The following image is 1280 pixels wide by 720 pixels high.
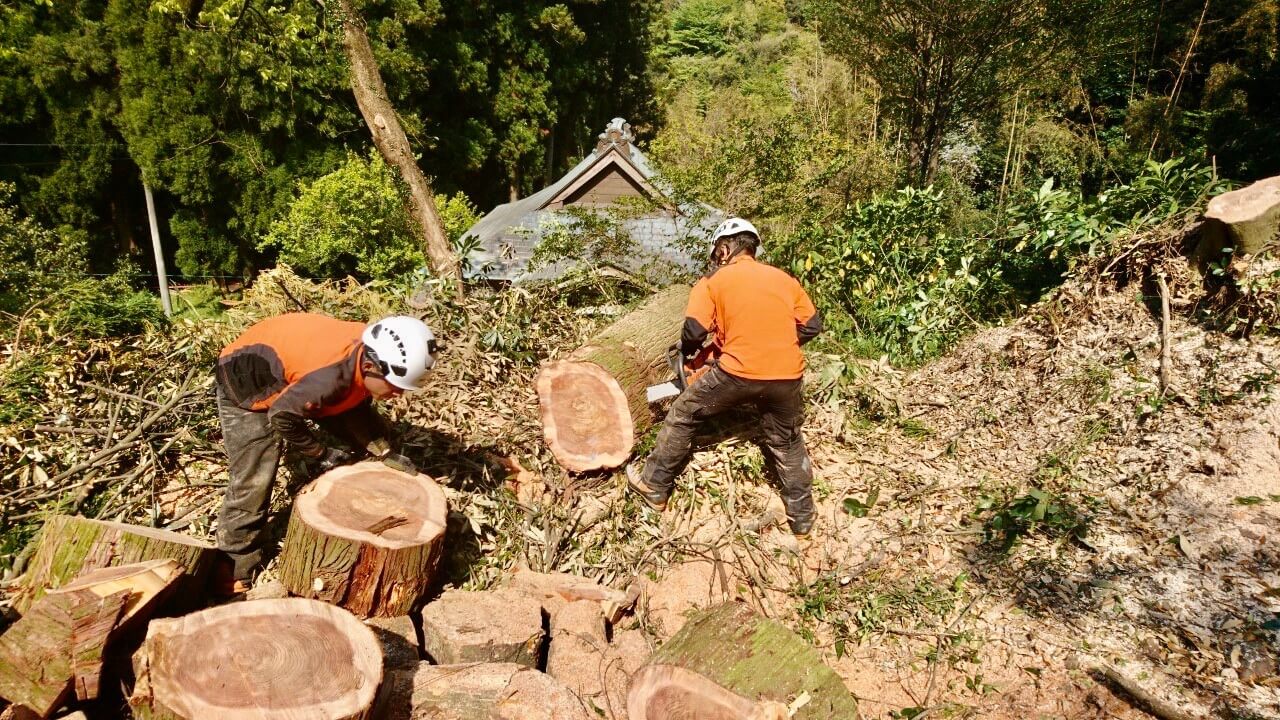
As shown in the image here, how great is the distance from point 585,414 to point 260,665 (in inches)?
93.4

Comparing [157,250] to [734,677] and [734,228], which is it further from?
[734,677]

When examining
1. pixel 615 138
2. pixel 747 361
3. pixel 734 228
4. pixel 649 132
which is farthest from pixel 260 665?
pixel 649 132

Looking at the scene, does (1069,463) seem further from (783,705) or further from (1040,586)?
(783,705)

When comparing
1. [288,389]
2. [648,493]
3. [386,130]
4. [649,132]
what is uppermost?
[386,130]

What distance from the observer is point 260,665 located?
2.18m

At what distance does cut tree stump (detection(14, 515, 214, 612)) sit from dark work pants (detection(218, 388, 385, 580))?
0.46 metres

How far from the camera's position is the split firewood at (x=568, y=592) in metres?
3.44

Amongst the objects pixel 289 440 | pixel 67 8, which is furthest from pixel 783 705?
pixel 67 8

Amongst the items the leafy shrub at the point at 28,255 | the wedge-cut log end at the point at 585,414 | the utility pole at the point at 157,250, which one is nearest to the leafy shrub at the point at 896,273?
the wedge-cut log end at the point at 585,414

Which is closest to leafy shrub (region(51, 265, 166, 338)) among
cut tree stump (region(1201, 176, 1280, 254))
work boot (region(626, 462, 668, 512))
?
work boot (region(626, 462, 668, 512))

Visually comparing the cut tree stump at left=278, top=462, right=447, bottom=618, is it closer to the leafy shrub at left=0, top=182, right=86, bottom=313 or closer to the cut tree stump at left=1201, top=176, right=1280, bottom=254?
the leafy shrub at left=0, top=182, right=86, bottom=313

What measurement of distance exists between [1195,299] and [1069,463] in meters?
1.65

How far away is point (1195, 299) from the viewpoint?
464cm

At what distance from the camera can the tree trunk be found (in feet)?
21.5
